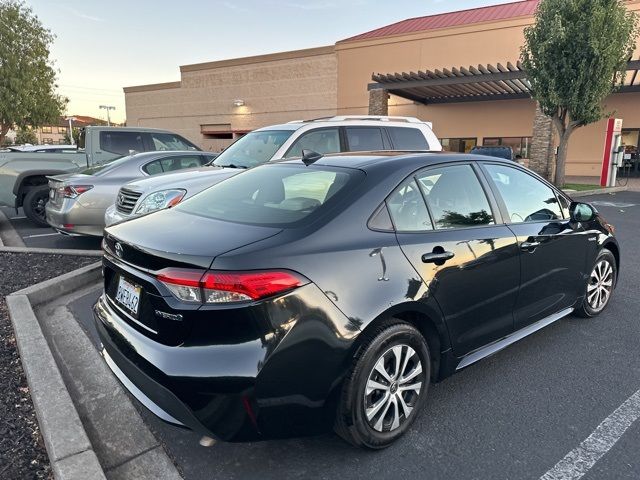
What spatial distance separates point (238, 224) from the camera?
2576 mm

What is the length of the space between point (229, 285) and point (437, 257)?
1259 millimetres

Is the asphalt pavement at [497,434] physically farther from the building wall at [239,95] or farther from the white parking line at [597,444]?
the building wall at [239,95]

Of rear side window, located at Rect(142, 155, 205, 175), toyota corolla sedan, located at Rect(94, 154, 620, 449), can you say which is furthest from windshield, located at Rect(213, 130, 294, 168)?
toyota corolla sedan, located at Rect(94, 154, 620, 449)

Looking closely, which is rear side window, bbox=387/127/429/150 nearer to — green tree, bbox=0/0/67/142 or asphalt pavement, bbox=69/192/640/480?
asphalt pavement, bbox=69/192/640/480

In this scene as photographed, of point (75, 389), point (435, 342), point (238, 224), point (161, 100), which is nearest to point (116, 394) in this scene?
point (75, 389)

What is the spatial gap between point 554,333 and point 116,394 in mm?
3563

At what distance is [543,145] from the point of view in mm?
18797

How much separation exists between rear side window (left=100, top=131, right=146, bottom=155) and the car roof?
8.02 meters

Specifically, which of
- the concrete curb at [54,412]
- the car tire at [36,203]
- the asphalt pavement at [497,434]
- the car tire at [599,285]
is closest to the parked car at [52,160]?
the car tire at [36,203]

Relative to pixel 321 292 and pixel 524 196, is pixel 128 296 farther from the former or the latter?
pixel 524 196

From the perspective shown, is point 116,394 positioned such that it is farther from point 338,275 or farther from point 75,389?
point 338,275

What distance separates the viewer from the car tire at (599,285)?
14.1 feet

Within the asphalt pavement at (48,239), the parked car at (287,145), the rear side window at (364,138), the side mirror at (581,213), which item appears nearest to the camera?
the side mirror at (581,213)

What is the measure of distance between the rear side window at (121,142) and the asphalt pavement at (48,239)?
2.21 meters
